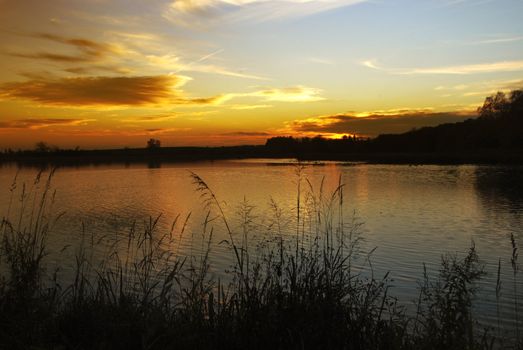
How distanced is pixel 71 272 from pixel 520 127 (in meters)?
104

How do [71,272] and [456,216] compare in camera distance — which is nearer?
[71,272]

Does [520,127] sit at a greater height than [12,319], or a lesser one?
greater

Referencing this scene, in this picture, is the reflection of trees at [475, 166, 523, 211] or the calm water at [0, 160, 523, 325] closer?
the calm water at [0, 160, 523, 325]

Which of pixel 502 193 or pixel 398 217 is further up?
pixel 502 193

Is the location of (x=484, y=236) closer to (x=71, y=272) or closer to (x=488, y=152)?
(x=71, y=272)

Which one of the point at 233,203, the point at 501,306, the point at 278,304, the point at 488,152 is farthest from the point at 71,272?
the point at 488,152

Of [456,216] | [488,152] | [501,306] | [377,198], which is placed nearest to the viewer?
[501,306]

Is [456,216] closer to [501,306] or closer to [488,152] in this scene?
[501,306]

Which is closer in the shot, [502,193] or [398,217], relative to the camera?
[398,217]

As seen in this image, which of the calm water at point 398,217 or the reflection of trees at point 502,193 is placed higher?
the reflection of trees at point 502,193

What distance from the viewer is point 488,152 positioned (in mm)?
109000

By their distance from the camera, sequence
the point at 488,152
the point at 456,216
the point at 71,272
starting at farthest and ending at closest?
the point at 488,152 < the point at 456,216 < the point at 71,272

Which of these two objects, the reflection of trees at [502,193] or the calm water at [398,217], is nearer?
the calm water at [398,217]

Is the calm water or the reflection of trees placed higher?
the reflection of trees
